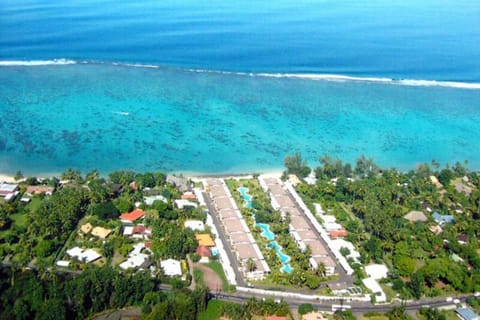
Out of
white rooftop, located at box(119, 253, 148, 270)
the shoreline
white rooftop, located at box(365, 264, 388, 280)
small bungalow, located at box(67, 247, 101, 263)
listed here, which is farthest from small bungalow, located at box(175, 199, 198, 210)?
white rooftop, located at box(365, 264, 388, 280)

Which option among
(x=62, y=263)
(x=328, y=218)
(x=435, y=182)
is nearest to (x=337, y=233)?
(x=328, y=218)

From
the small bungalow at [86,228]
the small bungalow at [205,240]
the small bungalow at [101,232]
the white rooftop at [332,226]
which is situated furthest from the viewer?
the white rooftop at [332,226]

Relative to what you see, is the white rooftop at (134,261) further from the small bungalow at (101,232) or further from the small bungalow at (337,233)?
the small bungalow at (337,233)

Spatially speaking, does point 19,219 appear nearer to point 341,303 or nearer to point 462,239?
point 341,303

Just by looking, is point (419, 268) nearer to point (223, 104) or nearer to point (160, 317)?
point (160, 317)

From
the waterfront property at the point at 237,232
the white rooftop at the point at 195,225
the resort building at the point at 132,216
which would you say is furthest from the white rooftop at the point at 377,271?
the resort building at the point at 132,216

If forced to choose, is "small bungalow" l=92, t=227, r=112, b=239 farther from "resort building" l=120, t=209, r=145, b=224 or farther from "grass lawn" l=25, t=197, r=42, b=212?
"grass lawn" l=25, t=197, r=42, b=212

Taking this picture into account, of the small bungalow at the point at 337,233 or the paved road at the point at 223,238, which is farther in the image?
the small bungalow at the point at 337,233
